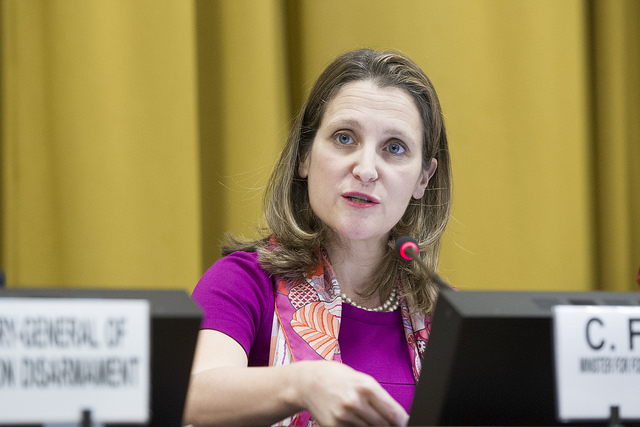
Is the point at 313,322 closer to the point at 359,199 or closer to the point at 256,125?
the point at 359,199

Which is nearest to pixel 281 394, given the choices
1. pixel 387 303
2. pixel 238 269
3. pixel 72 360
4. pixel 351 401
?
pixel 351 401

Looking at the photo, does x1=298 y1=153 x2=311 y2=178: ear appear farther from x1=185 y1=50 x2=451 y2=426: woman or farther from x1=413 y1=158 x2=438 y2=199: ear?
x1=413 y1=158 x2=438 y2=199: ear

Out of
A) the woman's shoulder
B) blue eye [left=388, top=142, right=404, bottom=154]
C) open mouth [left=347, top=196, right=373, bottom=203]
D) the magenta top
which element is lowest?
the magenta top

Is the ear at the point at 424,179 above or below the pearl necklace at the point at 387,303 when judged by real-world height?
above

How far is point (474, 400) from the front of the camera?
74cm

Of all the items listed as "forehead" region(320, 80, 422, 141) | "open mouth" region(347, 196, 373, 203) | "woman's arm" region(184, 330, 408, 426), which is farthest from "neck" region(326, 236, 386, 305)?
"woman's arm" region(184, 330, 408, 426)

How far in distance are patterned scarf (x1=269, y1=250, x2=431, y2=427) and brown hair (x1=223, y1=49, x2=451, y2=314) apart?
4 centimetres

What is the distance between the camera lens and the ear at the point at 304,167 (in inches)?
55.6

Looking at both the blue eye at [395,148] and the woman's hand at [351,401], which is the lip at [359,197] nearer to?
the blue eye at [395,148]

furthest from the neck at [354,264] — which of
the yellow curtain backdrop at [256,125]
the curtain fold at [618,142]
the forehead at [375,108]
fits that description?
the curtain fold at [618,142]

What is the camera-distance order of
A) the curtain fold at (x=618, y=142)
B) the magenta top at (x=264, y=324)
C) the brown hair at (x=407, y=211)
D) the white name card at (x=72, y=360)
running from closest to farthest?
the white name card at (x=72, y=360), the magenta top at (x=264, y=324), the brown hair at (x=407, y=211), the curtain fold at (x=618, y=142)

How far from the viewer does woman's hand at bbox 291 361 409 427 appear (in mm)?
727

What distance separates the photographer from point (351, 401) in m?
0.73

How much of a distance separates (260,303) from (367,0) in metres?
1.12
